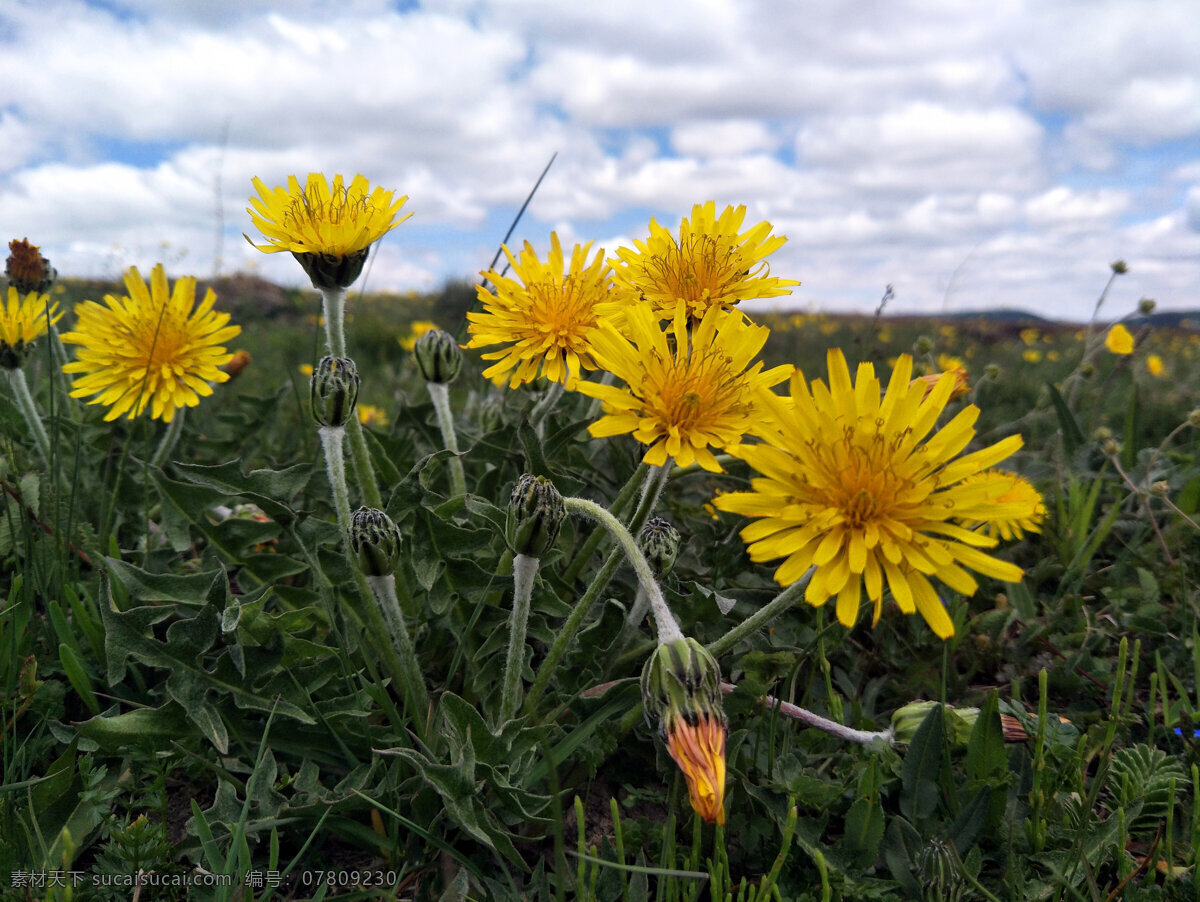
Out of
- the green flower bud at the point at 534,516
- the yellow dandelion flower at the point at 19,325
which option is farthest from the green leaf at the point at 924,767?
the yellow dandelion flower at the point at 19,325

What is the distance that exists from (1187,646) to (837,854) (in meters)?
1.65

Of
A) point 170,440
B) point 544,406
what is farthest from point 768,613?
point 170,440

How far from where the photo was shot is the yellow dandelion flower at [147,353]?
2.58 metres

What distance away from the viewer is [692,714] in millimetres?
1397

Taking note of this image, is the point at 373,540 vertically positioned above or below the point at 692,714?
above

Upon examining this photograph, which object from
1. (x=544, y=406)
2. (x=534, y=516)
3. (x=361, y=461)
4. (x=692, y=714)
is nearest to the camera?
(x=692, y=714)

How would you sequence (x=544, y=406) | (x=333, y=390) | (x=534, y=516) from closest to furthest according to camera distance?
(x=534, y=516)
(x=333, y=390)
(x=544, y=406)

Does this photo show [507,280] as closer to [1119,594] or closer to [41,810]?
[41,810]

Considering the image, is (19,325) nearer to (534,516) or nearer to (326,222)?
(326,222)

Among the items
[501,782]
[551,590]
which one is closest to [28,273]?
[551,590]

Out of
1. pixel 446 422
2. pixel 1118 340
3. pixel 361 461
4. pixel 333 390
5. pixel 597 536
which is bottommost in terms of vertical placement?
pixel 597 536

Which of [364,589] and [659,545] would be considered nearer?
[659,545]

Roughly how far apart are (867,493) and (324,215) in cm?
157

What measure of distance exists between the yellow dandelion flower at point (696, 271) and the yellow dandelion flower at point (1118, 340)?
11.2ft
